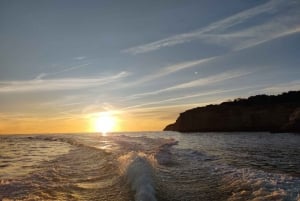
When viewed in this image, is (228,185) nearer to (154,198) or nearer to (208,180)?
(208,180)

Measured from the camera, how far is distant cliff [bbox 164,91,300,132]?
9219 centimetres

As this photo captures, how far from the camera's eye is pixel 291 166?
58.8 ft

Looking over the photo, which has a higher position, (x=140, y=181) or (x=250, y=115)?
(x=250, y=115)

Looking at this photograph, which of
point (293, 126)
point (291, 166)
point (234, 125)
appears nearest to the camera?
point (291, 166)

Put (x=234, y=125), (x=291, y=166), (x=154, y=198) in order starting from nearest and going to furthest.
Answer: (x=154, y=198) → (x=291, y=166) → (x=234, y=125)

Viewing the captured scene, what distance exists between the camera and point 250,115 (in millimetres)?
104562

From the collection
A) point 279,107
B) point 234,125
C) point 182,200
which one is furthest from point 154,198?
point 234,125

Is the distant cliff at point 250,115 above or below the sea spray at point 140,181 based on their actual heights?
above

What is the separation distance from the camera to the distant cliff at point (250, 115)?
302 feet

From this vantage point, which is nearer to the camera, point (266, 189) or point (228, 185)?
point (266, 189)

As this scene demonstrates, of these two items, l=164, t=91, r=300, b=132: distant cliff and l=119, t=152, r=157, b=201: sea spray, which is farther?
l=164, t=91, r=300, b=132: distant cliff

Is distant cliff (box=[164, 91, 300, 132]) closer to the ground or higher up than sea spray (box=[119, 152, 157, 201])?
higher up

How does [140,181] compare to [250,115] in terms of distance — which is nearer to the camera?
[140,181]

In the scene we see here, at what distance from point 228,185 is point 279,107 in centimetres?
8943
